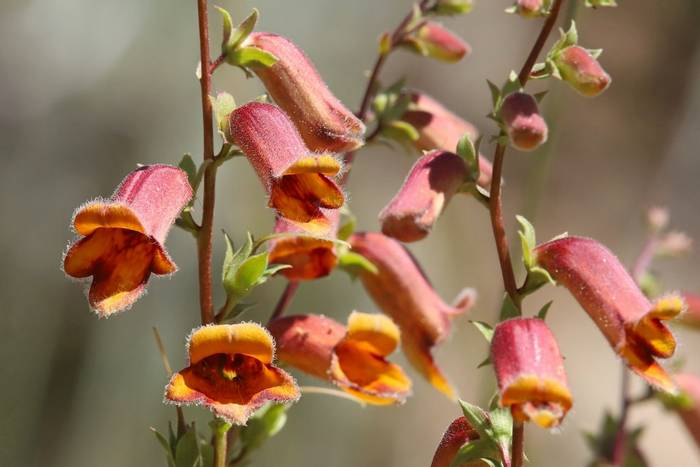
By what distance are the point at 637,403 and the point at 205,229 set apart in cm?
114

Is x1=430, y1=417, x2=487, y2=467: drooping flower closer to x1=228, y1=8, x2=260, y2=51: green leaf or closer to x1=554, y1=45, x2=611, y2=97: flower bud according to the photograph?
x1=554, y1=45, x2=611, y2=97: flower bud

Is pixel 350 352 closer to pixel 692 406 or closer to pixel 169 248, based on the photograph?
pixel 692 406

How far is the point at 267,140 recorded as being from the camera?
148cm

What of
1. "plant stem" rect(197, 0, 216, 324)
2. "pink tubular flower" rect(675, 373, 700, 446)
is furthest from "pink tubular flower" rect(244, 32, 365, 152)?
"pink tubular flower" rect(675, 373, 700, 446)

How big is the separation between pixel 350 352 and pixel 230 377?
0.40m

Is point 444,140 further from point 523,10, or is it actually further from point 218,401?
point 218,401

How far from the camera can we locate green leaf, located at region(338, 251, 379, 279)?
6.57ft

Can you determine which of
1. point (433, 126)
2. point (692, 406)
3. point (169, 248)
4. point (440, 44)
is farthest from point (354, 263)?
point (169, 248)

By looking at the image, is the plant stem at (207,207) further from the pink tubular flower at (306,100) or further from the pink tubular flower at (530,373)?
the pink tubular flower at (530,373)

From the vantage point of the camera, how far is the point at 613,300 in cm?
151

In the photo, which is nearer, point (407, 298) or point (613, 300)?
point (613, 300)

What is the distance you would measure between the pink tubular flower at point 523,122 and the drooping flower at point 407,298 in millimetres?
630

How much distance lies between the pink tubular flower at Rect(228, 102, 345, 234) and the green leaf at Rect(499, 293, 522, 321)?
0.27 metres

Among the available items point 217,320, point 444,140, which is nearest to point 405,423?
point 444,140
